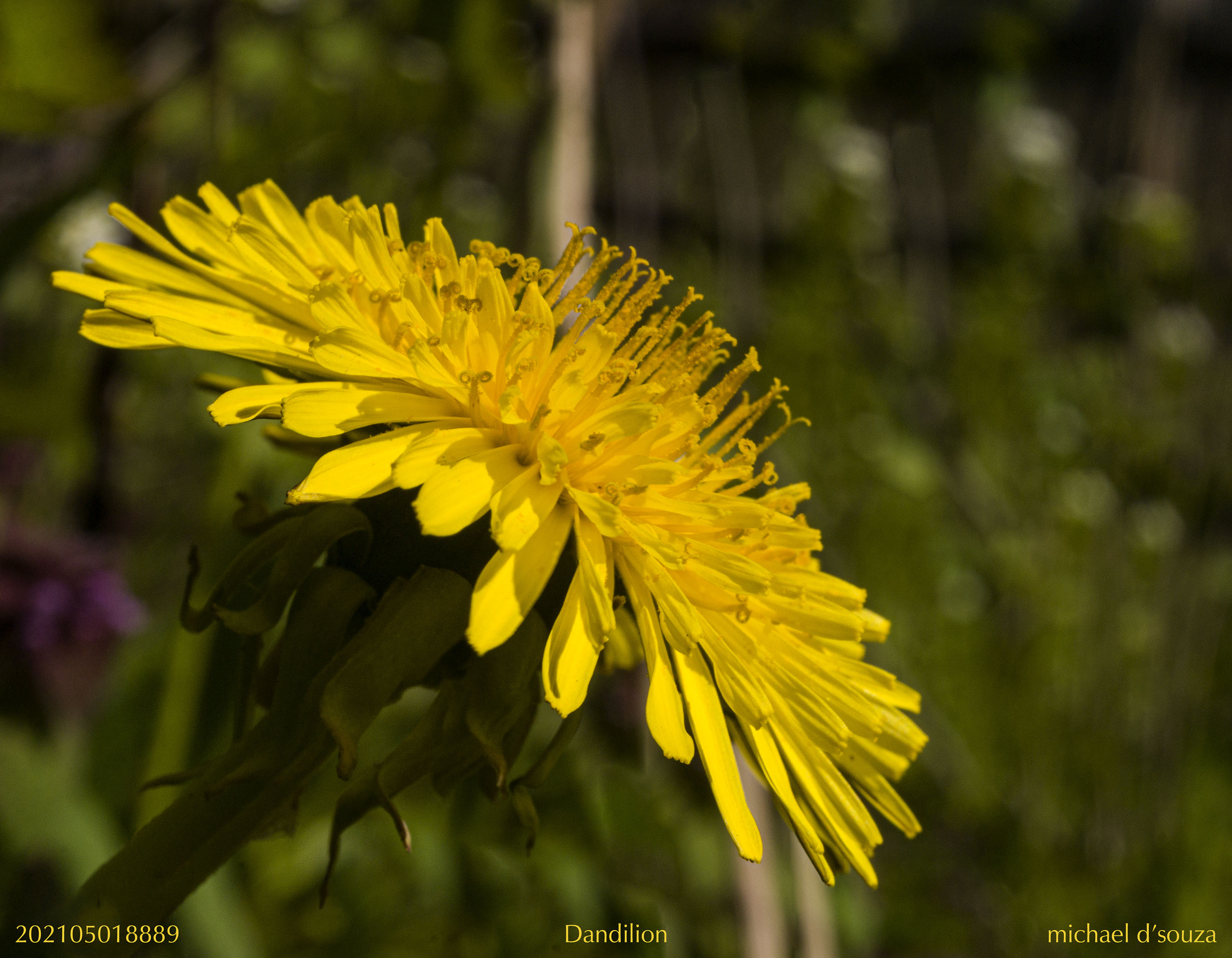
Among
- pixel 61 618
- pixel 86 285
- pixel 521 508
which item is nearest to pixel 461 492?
pixel 521 508

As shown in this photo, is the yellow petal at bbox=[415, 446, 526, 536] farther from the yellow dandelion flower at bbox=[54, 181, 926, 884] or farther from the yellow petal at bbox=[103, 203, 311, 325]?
the yellow petal at bbox=[103, 203, 311, 325]

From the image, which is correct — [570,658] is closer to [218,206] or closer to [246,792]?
[246,792]

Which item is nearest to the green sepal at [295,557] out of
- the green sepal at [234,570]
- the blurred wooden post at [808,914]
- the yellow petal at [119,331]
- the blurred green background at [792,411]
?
the green sepal at [234,570]

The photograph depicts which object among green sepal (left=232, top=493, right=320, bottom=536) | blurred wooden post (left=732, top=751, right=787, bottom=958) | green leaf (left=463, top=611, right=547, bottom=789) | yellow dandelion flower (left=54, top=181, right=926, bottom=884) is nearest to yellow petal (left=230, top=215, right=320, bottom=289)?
yellow dandelion flower (left=54, top=181, right=926, bottom=884)

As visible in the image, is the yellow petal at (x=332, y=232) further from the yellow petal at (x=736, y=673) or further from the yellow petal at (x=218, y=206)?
the yellow petal at (x=736, y=673)

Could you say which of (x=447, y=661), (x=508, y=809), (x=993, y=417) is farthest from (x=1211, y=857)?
(x=447, y=661)

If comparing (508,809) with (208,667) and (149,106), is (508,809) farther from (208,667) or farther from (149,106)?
(149,106)

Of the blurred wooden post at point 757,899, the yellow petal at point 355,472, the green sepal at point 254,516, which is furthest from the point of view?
the blurred wooden post at point 757,899
